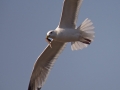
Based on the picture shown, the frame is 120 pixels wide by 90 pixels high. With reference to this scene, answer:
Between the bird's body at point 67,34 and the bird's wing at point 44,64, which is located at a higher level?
the bird's body at point 67,34

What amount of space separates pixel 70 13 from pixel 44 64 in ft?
4.09

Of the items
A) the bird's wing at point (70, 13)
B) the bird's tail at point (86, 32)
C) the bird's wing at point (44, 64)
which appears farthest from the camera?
the bird's wing at point (44, 64)

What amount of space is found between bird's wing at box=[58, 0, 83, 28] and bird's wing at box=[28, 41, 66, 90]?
23.3 inches

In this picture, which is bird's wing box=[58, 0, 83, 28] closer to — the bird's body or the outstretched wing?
the bird's body

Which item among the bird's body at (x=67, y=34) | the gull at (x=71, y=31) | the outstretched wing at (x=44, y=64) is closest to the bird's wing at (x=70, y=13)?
the gull at (x=71, y=31)

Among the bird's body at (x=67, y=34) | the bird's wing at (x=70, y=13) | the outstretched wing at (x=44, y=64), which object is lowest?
the outstretched wing at (x=44, y=64)

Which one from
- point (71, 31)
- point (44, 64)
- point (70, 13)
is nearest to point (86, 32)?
point (71, 31)

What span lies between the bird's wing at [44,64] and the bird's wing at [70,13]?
0.59 metres

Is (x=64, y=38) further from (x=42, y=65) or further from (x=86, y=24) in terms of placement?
(x=42, y=65)

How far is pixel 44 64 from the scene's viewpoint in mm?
6047

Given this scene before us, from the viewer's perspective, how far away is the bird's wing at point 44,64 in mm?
5914

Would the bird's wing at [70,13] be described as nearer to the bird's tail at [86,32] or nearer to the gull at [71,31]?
the gull at [71,31]

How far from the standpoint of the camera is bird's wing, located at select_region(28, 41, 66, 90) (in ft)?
19.4

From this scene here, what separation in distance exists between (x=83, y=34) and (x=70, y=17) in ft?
1.21
